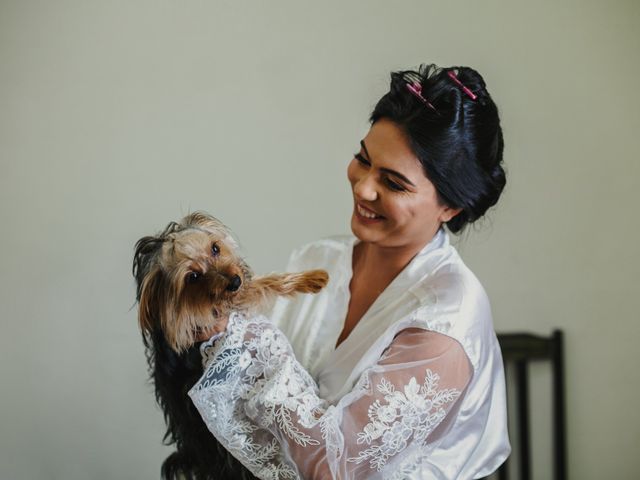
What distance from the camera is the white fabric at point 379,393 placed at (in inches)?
51.6

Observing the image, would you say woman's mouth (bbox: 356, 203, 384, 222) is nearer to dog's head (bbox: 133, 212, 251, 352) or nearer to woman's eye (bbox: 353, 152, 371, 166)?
woman's eye (bbox: 353, 152, 371, 166)

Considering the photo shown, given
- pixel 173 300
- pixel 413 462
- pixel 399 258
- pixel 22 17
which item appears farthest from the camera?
pixel 22 17

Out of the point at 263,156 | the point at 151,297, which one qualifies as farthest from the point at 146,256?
the point at 263,156

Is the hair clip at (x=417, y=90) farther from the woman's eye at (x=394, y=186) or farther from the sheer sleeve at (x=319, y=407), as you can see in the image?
the sheer sleeve at (x=319, y=407)

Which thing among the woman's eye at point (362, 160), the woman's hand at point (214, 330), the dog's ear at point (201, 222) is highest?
the woman's eye at point (362, 160)

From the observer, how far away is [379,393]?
52.3 inches

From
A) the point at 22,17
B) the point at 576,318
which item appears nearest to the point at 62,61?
the point at 22,17

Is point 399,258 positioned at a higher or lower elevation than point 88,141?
lower

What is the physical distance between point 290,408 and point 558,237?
142 centimetres

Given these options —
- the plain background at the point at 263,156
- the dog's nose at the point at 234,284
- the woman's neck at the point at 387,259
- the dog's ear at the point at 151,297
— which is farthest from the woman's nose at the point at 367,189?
the plain background at the point at 263,156

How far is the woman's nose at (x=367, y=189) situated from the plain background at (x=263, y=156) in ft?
3.05

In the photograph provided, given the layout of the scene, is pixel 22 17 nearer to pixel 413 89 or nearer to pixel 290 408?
pixel 413 89

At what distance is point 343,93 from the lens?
7.74 ft

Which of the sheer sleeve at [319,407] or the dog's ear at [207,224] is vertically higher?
the dog's ear at [207,224]
